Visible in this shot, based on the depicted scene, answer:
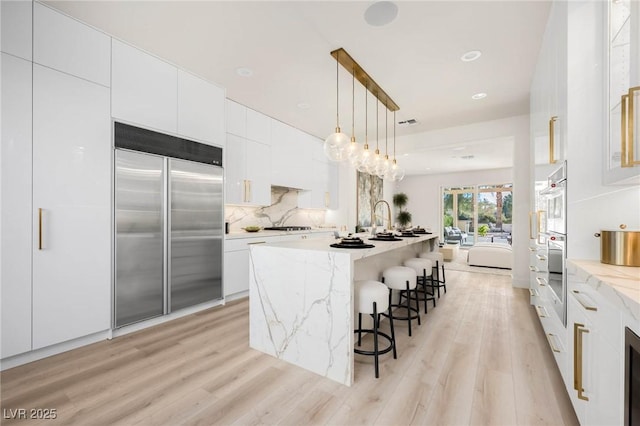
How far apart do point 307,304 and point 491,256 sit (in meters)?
5.37

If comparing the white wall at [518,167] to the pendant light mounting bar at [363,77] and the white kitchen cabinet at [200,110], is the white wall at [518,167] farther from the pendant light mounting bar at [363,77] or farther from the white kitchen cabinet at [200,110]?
the white kitchen cabinet at [200,110]

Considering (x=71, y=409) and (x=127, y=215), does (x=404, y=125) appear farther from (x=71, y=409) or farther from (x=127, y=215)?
(x=71, y=409)

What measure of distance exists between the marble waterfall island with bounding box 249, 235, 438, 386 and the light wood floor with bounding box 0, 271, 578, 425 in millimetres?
113

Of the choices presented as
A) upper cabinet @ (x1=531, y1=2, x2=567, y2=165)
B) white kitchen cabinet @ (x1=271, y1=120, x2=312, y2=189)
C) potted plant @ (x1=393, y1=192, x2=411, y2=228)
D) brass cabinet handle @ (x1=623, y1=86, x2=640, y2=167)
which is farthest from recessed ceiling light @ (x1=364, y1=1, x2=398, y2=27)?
potted plant @ (x1=393, y1=192, x2=411, y2=228)

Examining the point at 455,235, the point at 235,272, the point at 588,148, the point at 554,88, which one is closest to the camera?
the point at 588,148

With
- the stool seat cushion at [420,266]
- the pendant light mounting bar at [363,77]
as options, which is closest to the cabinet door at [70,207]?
the pendant light mounting bar at [363,77]

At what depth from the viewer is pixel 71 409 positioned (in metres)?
1.62

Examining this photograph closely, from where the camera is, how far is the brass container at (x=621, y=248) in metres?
1.41

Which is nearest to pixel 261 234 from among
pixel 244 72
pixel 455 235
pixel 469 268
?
pixel 244 72

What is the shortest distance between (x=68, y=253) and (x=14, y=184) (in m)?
0.63

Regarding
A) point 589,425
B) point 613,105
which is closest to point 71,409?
point 589,425

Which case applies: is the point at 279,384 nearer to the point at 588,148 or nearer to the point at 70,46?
the point at 588,148

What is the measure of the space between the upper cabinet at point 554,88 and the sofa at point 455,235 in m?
8.25

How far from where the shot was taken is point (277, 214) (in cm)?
534
